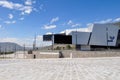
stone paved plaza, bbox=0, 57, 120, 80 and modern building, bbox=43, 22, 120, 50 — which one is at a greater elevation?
modern building, bbox=43, 22, 120, 50

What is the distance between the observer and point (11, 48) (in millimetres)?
73062

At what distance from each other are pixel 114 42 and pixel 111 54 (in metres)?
37.3

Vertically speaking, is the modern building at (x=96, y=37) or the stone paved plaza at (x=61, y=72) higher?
the modern building at (x=96, y=37)

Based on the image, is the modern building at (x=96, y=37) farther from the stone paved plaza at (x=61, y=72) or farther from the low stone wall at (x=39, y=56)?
the stone paved plaza at (x=61, y=72)

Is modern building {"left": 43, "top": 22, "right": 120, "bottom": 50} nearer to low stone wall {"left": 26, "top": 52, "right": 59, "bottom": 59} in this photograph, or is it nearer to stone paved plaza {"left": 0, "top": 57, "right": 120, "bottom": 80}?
low stone wall {"left": 26, "top": 52, "right": 59, "bottom": 59}

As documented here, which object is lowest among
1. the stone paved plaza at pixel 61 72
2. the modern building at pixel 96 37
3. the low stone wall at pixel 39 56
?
the low stone wall at pixel 39 56

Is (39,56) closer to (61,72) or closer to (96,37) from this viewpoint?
(61,72)

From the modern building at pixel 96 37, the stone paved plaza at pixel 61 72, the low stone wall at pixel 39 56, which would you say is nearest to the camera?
the stone paved plaza at pixel 61 72

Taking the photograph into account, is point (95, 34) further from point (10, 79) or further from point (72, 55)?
point (10, 79)

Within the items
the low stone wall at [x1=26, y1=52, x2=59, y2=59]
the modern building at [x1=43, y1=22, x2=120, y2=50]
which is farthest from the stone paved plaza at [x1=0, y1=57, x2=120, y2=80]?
the modern building at [x1=43, y1=22, x2=120, y2=50]

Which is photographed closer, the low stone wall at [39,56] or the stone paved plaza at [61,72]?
the stone paved plaza at [61,72]

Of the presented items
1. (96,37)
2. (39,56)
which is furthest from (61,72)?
(96,37)

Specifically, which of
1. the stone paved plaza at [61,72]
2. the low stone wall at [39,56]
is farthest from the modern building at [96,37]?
the stone paved plaza at [61,72]

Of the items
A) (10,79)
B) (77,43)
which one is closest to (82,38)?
(77,43)
